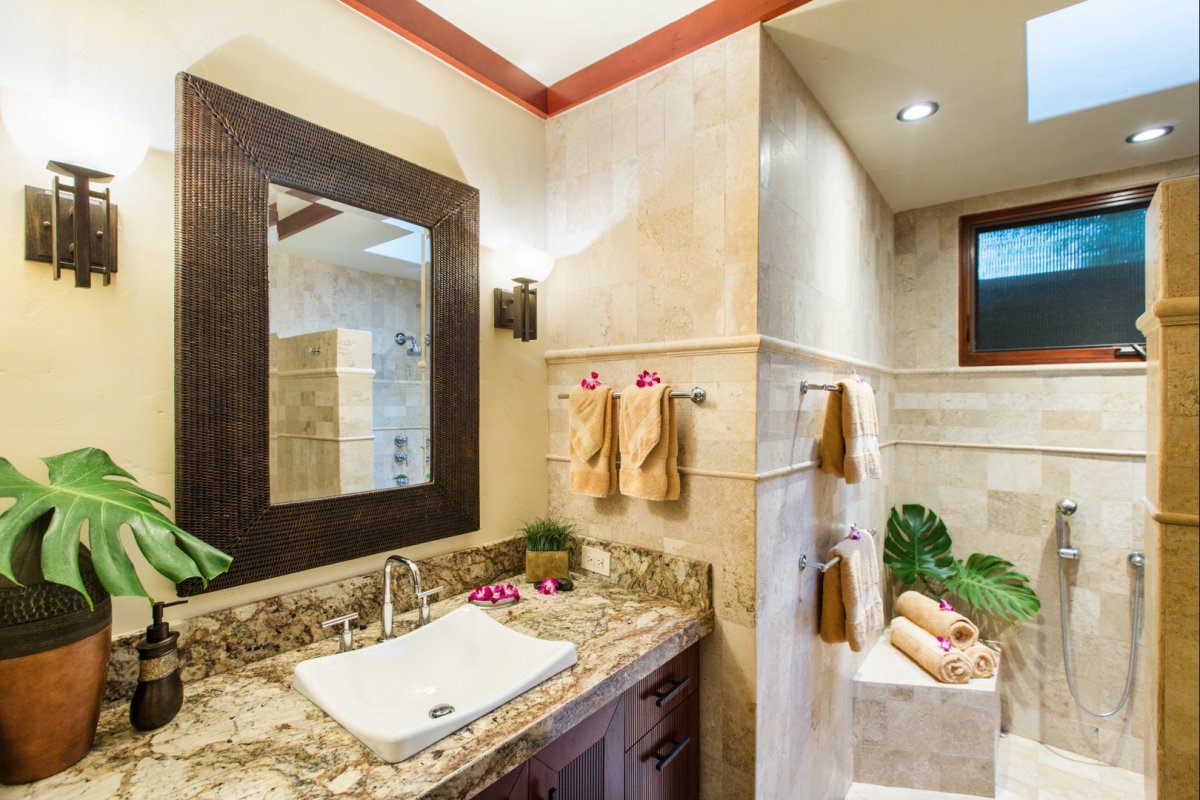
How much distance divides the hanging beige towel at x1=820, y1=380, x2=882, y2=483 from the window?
773 millimetres

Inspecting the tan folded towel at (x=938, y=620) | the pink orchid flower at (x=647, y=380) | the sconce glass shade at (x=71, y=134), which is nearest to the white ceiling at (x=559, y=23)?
the sconce glass shade at (x=71, y=134)

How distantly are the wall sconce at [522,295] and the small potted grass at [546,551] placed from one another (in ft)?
2.05

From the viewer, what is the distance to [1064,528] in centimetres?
140

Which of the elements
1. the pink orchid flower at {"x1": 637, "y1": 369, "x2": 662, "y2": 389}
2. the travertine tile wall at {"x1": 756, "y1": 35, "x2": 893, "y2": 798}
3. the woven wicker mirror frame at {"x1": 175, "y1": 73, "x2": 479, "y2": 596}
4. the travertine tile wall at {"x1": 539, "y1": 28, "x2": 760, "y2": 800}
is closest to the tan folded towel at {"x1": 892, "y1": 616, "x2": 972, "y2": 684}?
the travertine tile wall at {"x1": 756, "y1": 35, "x2": 893, "y2": 798}

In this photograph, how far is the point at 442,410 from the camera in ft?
5.05

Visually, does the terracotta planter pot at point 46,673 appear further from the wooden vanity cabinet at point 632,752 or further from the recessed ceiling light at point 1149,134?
the recessed ceiling light at point 1149,134

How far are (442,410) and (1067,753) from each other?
1.99 m

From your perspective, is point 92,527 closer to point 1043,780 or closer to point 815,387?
point 815,387

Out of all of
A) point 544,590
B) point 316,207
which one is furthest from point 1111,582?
point 316,207

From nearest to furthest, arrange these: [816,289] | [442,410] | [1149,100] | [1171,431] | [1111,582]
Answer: [1149,100] < [1171,431] < [1111,582] < [442,410] < [816,289]

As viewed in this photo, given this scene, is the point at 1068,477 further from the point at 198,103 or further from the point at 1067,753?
the point at 198,103

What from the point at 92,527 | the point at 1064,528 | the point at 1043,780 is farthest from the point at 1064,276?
the point at 1043,780

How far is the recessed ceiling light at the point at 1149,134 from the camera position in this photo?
0.49 metres

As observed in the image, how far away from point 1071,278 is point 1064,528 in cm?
108
